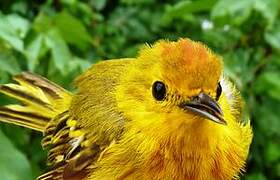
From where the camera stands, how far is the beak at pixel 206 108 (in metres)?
2.61

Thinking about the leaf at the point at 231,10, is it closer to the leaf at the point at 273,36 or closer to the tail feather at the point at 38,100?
the leaf at the point at 273,36

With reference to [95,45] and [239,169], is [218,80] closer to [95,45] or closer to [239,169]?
[239,169]

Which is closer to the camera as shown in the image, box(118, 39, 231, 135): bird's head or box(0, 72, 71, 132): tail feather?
box(118, 39, 231, 135): bird's head

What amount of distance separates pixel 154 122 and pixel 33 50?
0.79 metres

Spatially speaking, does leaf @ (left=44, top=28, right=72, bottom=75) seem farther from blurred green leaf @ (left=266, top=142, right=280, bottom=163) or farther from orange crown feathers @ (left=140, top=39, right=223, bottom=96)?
blurred green leaf @ (left=266, top=142, right=280, bottom=163)

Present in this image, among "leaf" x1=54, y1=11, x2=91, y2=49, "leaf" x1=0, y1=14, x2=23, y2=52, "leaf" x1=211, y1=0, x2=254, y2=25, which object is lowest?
"leaf" x1=0, y1=14, x2=23, y2=52

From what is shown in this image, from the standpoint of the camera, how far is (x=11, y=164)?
9.63 ft

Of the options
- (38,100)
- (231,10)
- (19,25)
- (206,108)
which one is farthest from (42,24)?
(206,108)

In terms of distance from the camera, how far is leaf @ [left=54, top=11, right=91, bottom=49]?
11.8ft

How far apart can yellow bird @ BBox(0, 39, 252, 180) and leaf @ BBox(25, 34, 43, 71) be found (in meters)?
0.14

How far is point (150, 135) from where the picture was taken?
287cm

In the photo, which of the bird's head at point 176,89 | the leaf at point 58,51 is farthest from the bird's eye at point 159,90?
the leaf at point 58,51

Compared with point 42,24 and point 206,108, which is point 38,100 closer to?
point 42,24

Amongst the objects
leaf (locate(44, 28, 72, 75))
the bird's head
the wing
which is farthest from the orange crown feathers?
leaf (locate(44, 28, 72, 75))
